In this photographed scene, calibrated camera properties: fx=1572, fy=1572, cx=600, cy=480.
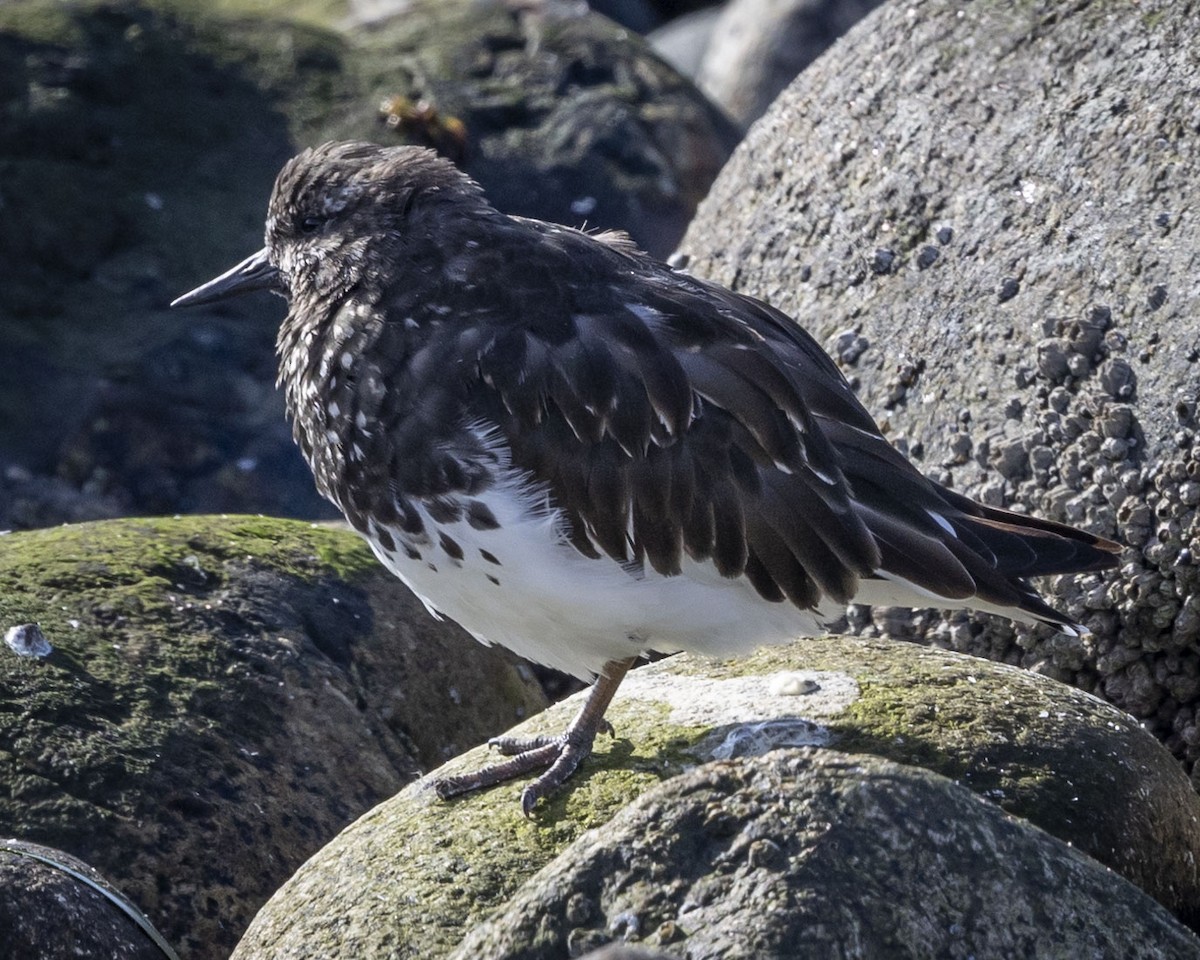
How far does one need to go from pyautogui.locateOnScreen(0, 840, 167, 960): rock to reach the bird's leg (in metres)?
0.83

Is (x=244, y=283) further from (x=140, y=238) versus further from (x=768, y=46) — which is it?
(x=768, y=46)

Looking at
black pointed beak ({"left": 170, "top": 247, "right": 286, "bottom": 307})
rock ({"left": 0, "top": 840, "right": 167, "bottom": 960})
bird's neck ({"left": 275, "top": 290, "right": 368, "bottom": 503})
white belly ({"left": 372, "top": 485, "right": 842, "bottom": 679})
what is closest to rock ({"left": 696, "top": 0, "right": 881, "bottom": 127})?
black pointed beak ({"left": 170, "top": 247, "right": 286, "bottom": 307})

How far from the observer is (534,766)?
4246 millimetres

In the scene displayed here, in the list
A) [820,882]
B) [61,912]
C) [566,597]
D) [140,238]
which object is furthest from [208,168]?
[820,882]

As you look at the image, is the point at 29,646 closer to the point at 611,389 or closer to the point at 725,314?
the point at 611,389

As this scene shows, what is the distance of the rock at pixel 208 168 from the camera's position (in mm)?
7812

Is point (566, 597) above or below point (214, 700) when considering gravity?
above

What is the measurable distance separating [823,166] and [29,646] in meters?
3.36

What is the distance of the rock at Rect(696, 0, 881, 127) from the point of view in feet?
43.2

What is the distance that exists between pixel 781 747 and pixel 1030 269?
202 centimetres

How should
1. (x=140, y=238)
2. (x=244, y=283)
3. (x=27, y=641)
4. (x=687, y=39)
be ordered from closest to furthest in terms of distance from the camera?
(x=27, y=641), (x=244, y=283), (x=140, y=238), (x=687, y=39)

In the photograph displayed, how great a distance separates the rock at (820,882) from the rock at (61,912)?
1.11 meters

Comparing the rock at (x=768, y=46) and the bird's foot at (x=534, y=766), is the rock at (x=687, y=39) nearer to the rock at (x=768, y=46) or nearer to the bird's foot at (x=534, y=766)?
the rock at (x=768, y=46)

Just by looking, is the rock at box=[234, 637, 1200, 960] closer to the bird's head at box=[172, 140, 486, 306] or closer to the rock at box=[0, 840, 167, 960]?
the rock at box=[0, 840, 167, 960]
